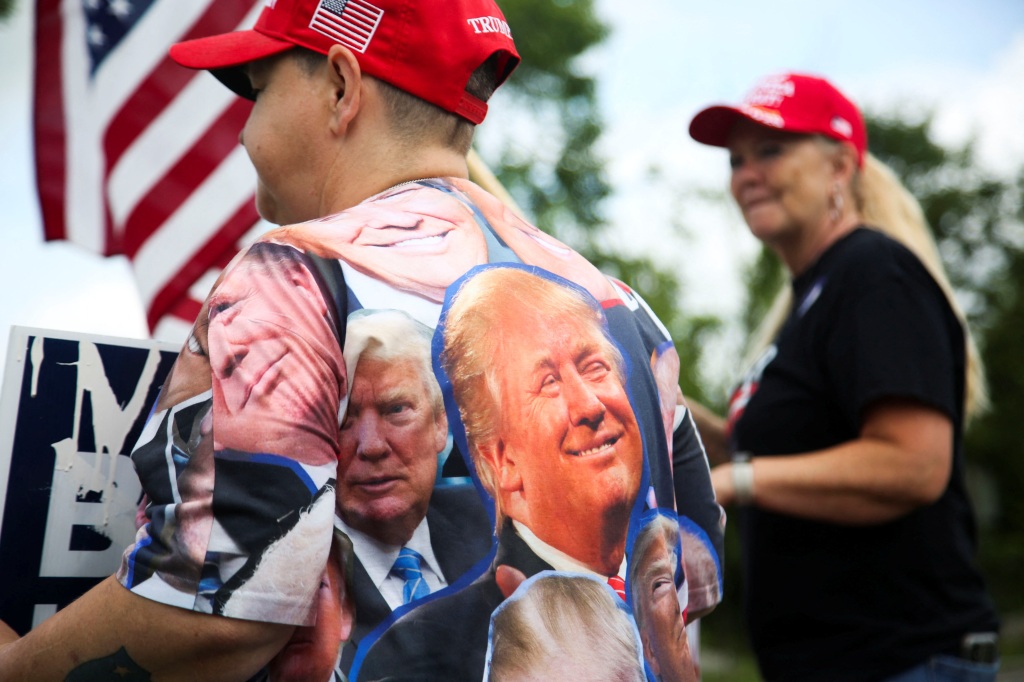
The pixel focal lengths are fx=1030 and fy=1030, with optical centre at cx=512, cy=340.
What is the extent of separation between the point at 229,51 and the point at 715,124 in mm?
2088

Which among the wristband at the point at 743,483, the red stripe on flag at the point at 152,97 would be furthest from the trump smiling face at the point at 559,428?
the red stripe on flag at the point at 152,97

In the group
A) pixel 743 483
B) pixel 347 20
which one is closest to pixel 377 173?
pixel 347 20

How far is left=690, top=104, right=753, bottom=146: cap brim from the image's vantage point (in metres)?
3.31

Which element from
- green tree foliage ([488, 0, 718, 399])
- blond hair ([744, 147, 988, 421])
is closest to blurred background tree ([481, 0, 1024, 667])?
green tree foliage ([488, 0, 718, 399])

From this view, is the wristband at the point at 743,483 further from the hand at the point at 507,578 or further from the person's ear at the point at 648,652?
the hand at the point at 507,578

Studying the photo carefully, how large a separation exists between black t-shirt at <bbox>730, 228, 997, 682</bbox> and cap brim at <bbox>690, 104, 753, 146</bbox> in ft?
2.16

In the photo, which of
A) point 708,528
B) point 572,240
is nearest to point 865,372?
point 708,528

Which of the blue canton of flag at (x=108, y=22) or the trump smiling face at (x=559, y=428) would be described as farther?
the blue canton of flag at (x=108, y=22)

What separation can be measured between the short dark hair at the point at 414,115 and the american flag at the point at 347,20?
4 cm

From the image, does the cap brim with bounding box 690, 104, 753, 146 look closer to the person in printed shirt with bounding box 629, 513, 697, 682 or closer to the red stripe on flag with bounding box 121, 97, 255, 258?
the red stripe on flag with bounding box 121, 97, 255, 258

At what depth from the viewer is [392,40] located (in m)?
1.58

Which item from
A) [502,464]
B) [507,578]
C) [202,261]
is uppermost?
[502,464]

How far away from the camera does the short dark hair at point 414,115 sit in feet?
5.25

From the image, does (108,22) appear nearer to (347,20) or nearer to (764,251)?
(347,20)
